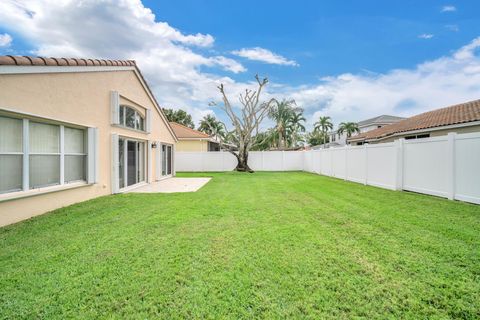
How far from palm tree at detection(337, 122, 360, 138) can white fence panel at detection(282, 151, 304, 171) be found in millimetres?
31782

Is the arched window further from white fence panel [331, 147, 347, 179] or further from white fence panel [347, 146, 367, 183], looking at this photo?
white fence panel [331, 147, 347, 179]

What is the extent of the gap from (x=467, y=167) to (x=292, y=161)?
15454 mm

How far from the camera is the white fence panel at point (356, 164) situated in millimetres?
11133

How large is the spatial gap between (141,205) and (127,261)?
3.92 m

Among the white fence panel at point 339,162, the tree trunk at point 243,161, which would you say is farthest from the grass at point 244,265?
the tree trunk at point 243,161

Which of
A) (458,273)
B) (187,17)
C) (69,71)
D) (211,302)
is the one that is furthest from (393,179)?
(187,17)

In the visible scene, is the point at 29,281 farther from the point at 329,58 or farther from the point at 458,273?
the point at 329,58

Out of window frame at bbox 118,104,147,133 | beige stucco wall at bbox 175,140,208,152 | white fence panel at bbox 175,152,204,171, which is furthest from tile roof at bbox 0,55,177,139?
beige stucco wall at bbox 175,140,208,152

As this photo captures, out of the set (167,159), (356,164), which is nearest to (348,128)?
(356,164)

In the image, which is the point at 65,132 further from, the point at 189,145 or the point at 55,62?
the point at 189,145

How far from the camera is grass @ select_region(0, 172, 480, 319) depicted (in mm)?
2281

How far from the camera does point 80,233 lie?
4.46 m

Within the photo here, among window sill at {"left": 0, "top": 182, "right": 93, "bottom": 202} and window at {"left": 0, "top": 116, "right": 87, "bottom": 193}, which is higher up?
window at {"left": 0, "top": 116, "right": 87, "bottom": 193}

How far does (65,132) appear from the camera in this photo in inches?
263
